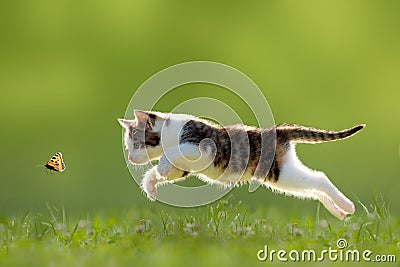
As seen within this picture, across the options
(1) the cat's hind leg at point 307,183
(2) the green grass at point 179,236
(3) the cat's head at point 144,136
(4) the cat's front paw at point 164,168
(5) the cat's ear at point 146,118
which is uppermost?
(5) the cat's ear at point 146,118

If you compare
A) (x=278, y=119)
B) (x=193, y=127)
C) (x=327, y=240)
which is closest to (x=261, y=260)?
(x=327, y=240)

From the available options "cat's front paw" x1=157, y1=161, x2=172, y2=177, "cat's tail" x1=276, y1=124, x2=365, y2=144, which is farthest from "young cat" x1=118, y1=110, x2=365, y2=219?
"cat's front paw" x1=157, y1=161, x2=172, y2=177

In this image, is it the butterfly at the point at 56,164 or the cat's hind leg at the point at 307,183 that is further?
the cat's hind leg at the point at 307,183

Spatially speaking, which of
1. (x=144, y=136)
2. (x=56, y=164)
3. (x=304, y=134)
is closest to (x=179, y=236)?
(x=144, y=136)

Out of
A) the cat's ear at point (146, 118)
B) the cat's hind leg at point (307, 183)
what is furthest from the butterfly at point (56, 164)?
the cat's hind leg at point (307, 183)

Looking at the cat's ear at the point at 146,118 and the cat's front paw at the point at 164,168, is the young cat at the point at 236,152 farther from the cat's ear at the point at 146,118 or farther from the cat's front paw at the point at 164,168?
the cat's front paw at the point at 164,168

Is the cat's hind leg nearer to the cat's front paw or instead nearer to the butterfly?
the cat's front paw

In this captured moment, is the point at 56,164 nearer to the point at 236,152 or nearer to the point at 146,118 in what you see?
the point at 146,118
